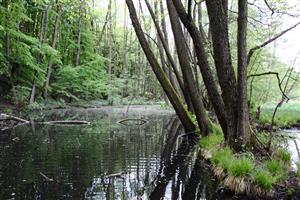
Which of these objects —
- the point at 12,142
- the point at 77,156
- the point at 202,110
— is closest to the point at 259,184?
the point at 77,156

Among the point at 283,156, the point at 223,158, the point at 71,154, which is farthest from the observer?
the point at 71,154

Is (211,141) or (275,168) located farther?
(211,141)

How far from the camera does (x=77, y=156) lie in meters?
9.41

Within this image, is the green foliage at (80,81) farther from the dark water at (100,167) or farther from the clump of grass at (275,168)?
the clump of grass at (275,168)

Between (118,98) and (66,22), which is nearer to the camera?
(66,22)

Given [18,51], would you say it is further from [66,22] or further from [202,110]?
[202,110]

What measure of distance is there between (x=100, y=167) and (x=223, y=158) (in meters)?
2.73

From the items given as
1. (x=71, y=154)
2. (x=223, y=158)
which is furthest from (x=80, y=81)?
(x=223, y=158)

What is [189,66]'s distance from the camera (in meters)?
11.9

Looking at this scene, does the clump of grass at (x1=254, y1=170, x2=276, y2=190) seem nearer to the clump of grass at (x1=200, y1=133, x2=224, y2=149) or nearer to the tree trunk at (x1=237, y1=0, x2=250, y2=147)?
the tree trunk at (x1=237, y1=0, x2=250, y2=147)

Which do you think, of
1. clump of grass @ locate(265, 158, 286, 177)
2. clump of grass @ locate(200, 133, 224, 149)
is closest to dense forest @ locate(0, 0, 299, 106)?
clump of grass @ locate(200, 133, 224, 149)

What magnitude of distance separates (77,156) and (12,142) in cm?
282

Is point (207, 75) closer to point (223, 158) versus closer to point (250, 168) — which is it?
point (223, 158)

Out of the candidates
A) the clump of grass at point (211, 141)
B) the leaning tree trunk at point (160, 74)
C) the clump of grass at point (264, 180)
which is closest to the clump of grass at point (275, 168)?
the clump of grass at point (264, 180)
